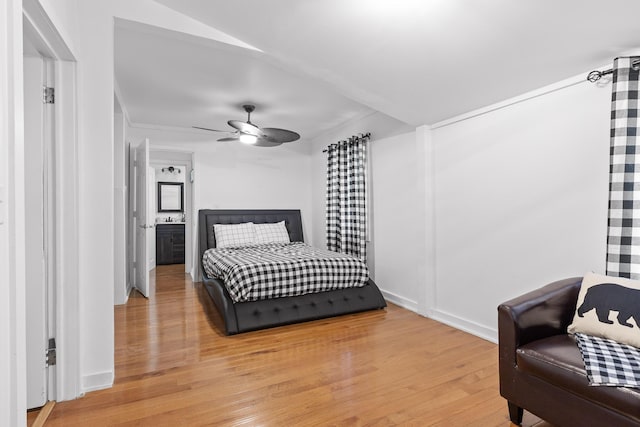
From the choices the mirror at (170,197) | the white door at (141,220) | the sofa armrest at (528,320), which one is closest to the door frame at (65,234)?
the white door at (141,220)

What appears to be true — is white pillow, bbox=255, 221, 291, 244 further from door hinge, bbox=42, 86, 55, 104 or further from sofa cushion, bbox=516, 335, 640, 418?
sofa cushion, bbox=516, 335, 640, 418

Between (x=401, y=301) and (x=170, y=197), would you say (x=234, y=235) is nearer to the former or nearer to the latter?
(x=401, y=301)

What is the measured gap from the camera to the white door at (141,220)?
166 inches

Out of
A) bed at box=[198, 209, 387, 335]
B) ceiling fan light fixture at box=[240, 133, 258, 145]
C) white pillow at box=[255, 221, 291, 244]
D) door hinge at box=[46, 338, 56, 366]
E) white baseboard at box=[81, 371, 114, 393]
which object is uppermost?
ceiling fan light fixture at box=[240, 133, 258, 145]

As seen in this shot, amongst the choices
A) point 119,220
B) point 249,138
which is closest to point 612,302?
point 249,138

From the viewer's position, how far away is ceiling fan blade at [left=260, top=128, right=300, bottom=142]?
3.59 m

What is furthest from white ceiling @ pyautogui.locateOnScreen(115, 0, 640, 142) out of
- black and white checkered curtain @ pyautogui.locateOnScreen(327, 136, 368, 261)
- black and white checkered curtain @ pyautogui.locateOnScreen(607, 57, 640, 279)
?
black and white checkered curtain @ pyautogui.locateOnScreen(327, 136, 368, 261)

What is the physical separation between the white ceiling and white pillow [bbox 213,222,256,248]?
2131 millimetres

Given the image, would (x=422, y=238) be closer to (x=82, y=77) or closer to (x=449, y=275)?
(x=449, y=275)

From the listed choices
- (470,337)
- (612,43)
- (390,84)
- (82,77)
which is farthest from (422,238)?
(82,77)

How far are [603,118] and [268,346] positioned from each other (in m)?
2.92

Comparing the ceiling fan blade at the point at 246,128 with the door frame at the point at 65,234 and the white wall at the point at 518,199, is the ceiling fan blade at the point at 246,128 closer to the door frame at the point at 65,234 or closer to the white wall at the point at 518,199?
the door frame at the point at 65,234

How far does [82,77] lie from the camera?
2043 mm

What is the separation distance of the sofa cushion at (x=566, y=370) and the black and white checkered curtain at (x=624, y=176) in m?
0.62
